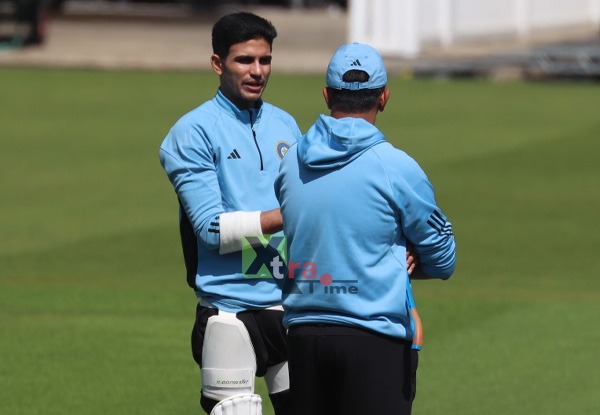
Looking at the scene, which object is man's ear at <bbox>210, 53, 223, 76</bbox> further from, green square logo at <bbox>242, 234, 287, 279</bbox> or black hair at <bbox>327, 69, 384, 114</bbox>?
black hair at <bbox>327, 69, 384, 114</bbox>

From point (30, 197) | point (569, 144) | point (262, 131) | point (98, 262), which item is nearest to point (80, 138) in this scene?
point (30, 197)

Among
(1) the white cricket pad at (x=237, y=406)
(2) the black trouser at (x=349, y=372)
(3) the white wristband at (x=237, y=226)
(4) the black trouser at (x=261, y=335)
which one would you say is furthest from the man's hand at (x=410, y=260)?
(1) the white cricket pad at (x=237, y=406)

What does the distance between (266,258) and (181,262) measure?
7.93m

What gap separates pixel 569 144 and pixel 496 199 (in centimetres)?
518

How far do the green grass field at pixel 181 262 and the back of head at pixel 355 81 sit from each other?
3849mm

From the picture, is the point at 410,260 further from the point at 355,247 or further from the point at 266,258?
the point at 266,258

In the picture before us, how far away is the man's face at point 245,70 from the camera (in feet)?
19.7

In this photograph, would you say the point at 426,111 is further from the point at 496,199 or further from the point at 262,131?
the point at 262,131

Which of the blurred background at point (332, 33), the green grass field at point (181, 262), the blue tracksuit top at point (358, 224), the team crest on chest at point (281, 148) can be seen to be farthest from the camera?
the blurred background at point (332, 33)

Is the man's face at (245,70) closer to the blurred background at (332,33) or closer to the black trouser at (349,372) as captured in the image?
the black trouser at (349,372)

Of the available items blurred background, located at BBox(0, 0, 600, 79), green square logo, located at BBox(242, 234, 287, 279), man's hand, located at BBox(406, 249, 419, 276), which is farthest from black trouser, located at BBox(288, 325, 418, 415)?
blurred background, located at BBox(0, 0, 600, 79)

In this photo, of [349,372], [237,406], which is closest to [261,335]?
[237,406]

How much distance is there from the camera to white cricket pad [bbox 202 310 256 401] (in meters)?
5.98

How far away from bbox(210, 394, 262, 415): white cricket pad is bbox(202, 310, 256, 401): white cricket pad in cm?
Answer: 2
